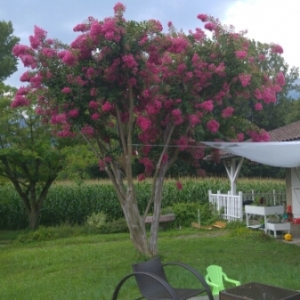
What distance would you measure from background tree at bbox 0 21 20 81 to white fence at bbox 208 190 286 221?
2003cm

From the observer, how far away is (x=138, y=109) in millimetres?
10141

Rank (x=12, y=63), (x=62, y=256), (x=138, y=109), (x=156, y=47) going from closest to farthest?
(x=156, y=47), (x=138, y=109), (x=62, y=256), (x=12, y=63)

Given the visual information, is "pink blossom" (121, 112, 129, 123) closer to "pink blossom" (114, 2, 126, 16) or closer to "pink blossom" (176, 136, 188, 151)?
"pink blossom" (176, 136, 188, 151)

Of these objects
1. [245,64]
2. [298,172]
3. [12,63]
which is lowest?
[298,172]

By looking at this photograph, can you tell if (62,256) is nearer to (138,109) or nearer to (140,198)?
(138,109)

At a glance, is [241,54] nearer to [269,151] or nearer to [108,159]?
[269,151]

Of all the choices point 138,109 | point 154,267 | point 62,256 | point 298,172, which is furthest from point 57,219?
point 154,267

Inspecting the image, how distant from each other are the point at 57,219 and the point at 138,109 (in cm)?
1233

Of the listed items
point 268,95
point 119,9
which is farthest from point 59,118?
point 268,95

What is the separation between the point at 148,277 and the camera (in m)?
5.79

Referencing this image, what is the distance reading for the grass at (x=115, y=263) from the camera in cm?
808

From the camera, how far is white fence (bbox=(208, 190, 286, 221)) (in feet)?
57.2

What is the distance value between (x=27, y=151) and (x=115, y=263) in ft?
24.8

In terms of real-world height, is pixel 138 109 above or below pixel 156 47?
below
